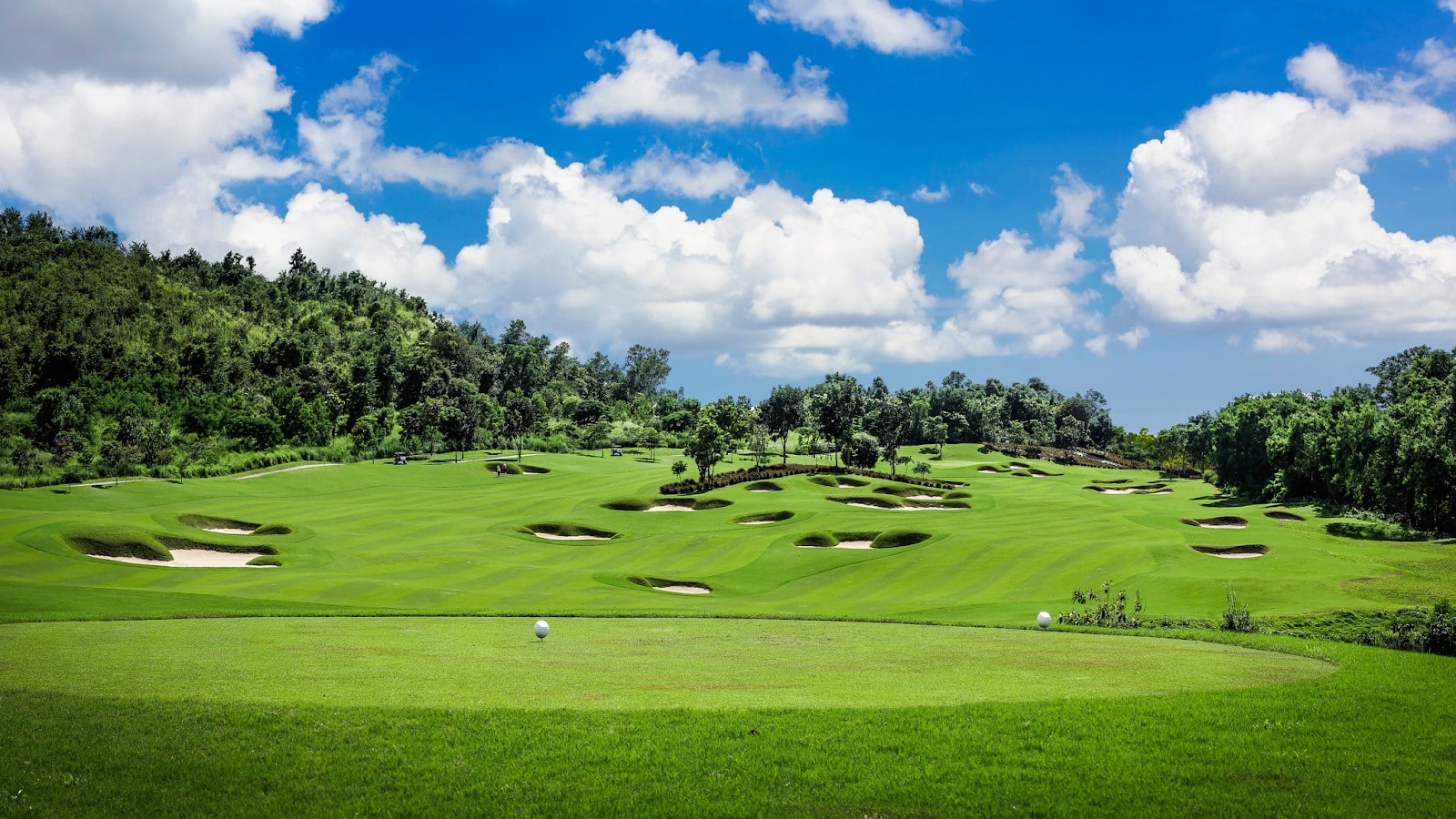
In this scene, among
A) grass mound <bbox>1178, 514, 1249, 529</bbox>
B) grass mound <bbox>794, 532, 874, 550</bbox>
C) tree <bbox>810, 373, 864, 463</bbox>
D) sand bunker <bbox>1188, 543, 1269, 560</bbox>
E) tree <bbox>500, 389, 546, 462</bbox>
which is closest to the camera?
sand bunker <bbox>1188, 543, 1269, 560</bbox>

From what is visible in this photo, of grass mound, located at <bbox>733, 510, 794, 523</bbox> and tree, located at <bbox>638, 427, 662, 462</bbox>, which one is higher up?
tree, located at <bbox>638, 427, 662, 462</bbox>

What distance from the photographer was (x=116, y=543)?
38094 mm

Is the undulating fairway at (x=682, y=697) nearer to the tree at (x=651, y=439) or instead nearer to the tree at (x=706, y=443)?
the tree at (x=706, y=443)

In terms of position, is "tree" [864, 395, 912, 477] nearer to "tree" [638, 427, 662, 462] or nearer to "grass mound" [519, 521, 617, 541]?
"tree" [638, 427, 662, 462]

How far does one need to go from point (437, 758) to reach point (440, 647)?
25.2 feet

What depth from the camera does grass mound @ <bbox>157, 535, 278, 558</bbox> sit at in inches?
1614

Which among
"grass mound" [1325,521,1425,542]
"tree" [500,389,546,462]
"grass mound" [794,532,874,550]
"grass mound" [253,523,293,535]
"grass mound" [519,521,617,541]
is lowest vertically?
"grass mound" [519,521,617,541]

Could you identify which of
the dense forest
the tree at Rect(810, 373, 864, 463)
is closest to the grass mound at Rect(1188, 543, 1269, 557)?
the dense forest

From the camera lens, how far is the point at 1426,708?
508 inches

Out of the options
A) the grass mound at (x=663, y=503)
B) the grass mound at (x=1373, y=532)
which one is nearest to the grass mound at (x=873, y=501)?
the grass mound at (x=663, y=503)

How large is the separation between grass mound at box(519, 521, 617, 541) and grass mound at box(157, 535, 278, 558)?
16149mm

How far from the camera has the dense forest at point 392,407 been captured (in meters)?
78.4

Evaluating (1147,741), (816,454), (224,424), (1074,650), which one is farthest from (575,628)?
(816,454)

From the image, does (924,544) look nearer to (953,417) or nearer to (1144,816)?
(1144,816)
